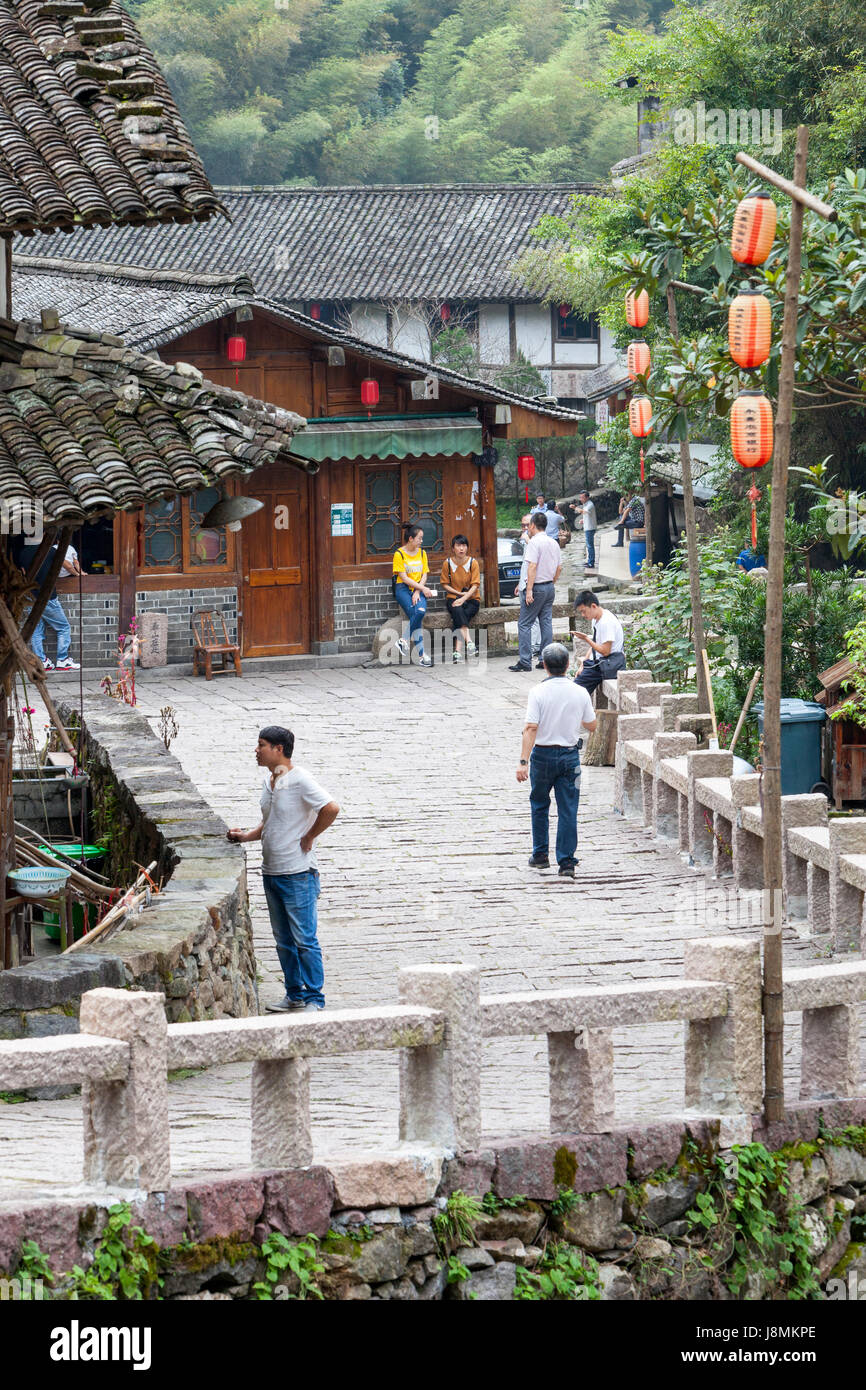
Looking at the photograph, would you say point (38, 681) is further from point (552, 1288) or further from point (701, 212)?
point (701, 212)

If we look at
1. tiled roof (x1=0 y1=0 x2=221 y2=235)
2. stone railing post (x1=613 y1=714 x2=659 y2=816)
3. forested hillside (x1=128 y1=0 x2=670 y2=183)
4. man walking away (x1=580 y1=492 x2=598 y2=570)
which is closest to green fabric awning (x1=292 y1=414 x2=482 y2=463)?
stone railing post (x1=613 y1=714 x2=659 y2=816)

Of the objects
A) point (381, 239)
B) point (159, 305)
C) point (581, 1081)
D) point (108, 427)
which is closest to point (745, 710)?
point (108, 427)

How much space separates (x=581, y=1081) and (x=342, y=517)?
59.9 ft

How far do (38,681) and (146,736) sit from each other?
20.1ft

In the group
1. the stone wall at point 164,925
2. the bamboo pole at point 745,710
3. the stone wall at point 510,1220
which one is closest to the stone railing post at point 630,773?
the bamboo pole at point 745,710

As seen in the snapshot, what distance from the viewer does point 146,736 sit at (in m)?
16.8

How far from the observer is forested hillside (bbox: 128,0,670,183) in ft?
185

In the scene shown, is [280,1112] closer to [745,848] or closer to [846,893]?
[846,893]

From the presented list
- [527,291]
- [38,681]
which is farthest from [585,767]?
[527,291]

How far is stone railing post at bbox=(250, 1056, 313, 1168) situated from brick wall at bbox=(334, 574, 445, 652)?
61.1 ft

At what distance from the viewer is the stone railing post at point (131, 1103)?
6801 millimetres

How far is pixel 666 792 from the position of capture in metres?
15.7

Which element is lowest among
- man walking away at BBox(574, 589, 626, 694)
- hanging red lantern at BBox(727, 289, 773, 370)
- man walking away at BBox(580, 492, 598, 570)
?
man walking away at BBox(574, 589, 626, 694)

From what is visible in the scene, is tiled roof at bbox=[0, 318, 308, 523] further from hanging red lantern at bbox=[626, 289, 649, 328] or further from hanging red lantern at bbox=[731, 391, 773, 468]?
hanging red lantern at bbox=[626, 289, 649, 328]
